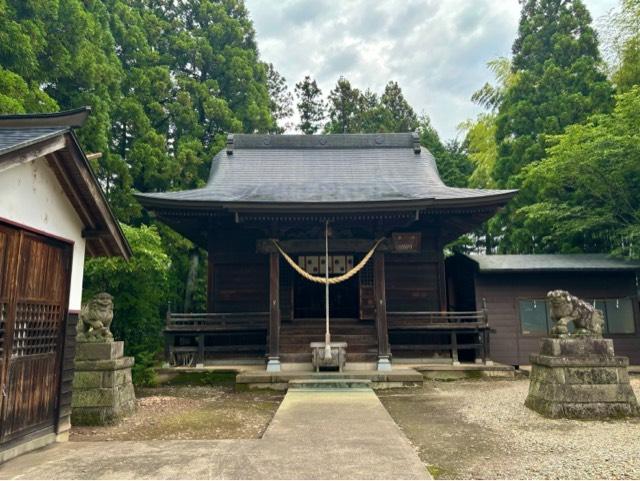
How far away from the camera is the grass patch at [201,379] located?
9.85 m

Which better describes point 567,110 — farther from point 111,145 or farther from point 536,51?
point 111,145

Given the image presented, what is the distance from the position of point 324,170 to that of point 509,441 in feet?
35.7

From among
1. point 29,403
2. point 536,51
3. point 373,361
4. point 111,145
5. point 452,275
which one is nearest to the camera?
point 29,403

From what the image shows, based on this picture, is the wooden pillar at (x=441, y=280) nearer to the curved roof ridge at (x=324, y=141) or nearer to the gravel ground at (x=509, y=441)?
the gravel ground at (x=509, y=441)

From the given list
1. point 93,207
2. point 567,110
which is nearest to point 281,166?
point 93,207

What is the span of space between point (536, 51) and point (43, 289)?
65.8 ft

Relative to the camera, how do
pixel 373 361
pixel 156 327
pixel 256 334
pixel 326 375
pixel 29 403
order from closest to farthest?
pixel 29 403 → pixel 326 375 → pixel 373 361 → pixel 256 334 → pixel 156 327

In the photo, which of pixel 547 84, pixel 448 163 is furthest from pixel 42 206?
pixel 448 163

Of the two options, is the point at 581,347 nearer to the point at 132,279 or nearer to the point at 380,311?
the point at 380,311

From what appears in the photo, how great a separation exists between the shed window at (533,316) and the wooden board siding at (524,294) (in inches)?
5.1

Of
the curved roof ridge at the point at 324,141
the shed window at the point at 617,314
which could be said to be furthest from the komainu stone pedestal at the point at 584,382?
the curved roof ridge at the point at 324,141

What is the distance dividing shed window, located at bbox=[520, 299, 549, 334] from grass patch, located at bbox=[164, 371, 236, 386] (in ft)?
26.5

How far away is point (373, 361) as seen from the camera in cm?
1005

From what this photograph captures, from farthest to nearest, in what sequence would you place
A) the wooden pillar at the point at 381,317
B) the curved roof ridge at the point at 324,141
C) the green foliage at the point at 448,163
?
the green foliage at the point at 448,163 → the curved roof ridge at the point at 324,141 → the wooden pillar at the point at 381,317
